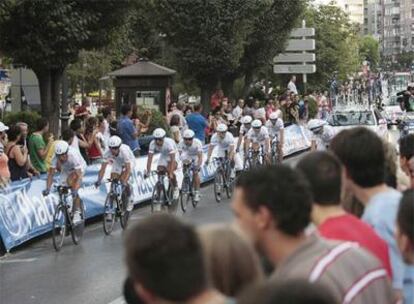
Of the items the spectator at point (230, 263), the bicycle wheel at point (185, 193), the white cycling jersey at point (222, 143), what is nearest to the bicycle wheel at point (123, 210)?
the bicycle wheel at point (185, 193)

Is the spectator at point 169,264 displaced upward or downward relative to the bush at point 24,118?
upward

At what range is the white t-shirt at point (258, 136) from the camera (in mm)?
21297

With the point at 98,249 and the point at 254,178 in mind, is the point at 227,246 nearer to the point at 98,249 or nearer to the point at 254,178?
the point at 254,178

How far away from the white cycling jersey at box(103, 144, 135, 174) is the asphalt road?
101cm

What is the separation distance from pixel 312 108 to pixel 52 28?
2638 centimetres

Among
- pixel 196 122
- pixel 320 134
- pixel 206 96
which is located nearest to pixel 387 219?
pixel 320 134

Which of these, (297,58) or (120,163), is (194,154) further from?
(297,58)

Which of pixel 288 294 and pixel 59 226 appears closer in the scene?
pixel 288 294

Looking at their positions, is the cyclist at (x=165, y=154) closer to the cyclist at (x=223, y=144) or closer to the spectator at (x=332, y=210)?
the cyclist at (x=223, y=144)

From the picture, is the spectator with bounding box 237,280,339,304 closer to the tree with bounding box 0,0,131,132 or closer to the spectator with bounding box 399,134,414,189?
the spectator with bounding box 399,134,414,189

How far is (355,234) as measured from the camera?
13.2ft

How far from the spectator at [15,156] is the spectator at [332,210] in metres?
10.5

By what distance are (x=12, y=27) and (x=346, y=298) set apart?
52.1ft

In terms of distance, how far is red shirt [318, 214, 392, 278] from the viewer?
13.1ft
